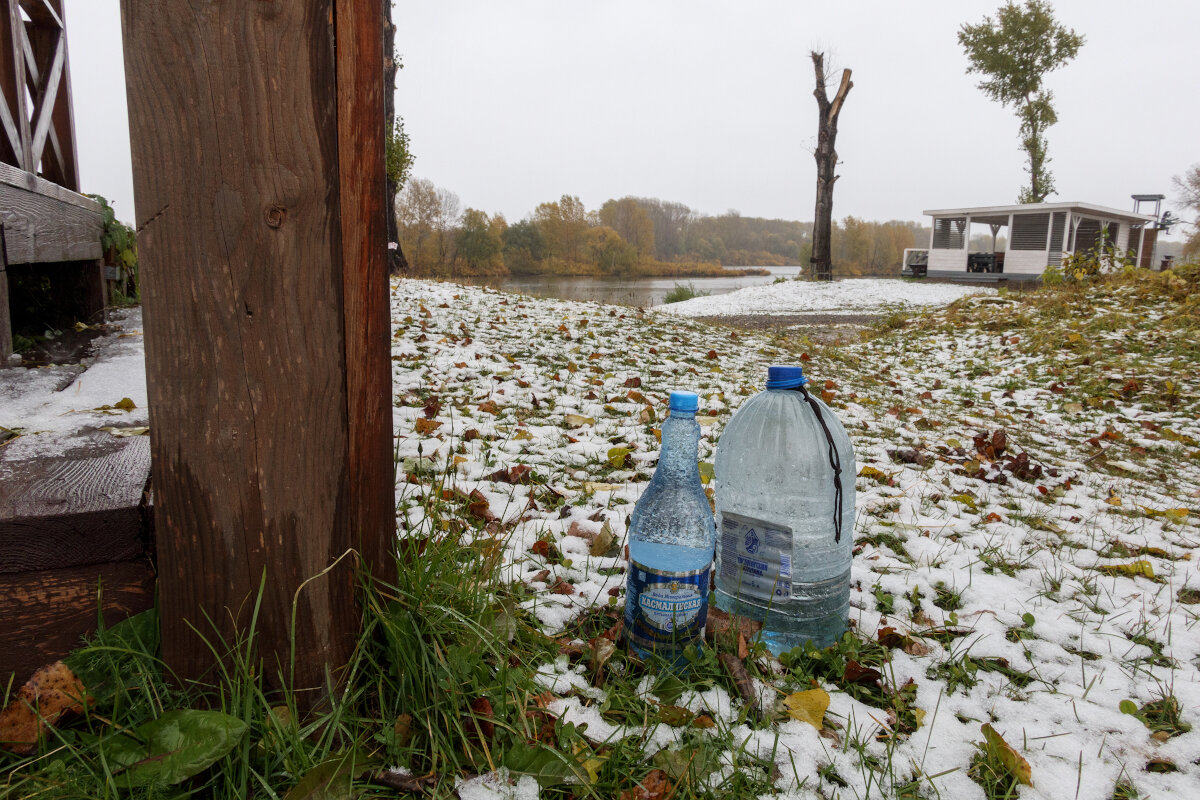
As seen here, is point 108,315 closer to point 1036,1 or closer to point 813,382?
point 813,382

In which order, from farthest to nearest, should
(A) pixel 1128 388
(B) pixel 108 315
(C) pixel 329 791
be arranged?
1. (A) pixel 1128 388
2. (B) pixel 108 315
3. (C) pixel 329 791

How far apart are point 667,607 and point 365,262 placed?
102 centimetres

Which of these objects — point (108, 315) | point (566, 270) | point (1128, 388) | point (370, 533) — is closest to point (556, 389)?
point (108, 315)

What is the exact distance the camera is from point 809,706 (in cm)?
152

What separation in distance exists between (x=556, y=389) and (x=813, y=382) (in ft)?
8.44

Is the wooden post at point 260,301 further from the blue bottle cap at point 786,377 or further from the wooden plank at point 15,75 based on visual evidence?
the wooden plank at point 15,75

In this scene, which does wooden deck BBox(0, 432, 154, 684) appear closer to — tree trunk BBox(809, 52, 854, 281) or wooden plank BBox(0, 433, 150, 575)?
wooden plank BBox(0, 433, 150, 575)

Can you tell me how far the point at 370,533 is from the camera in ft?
4.50

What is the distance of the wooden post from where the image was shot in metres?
1.11

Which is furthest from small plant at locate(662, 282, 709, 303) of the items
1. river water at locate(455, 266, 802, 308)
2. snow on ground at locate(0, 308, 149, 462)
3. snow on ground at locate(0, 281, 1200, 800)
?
snow on ground at locate(0, 308, 149, 462)

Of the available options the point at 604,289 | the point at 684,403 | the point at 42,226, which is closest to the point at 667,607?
the point at 684,403

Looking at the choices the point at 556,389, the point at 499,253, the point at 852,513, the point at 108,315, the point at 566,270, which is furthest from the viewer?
the point at 566,270

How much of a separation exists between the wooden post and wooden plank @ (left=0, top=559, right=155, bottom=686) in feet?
0.63

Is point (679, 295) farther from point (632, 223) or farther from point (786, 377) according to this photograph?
point (632, 223)
